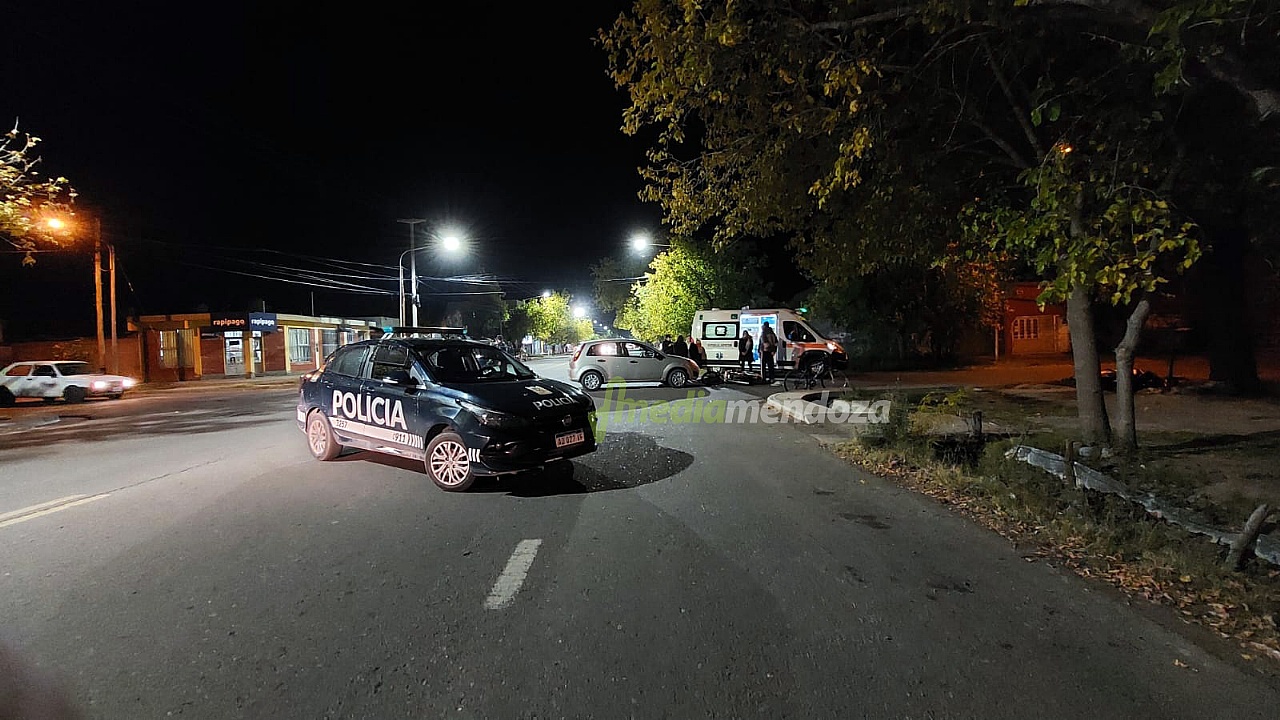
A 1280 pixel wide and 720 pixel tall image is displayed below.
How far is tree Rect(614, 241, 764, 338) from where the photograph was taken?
33.9 meters

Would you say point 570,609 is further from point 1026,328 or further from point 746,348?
point 1026,328

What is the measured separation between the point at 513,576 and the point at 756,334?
1936 cm

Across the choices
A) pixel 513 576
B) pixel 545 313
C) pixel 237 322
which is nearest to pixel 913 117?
pixel 513 576

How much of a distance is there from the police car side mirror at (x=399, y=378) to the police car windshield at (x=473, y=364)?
260 mm

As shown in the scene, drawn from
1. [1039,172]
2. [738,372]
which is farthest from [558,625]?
[738,372]

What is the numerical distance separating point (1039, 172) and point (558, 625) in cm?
599

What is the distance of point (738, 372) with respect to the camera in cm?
2291

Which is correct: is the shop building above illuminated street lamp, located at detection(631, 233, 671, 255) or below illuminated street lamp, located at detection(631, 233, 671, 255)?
below

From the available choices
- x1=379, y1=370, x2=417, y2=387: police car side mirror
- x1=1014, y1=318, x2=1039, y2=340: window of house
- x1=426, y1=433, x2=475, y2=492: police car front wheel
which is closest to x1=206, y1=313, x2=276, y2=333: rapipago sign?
x1=379, y1=370, x2=417, y2=387: police car side mirror

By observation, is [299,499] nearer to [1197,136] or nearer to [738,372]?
[1197,136]

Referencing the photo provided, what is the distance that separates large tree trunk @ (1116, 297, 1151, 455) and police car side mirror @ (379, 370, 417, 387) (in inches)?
329

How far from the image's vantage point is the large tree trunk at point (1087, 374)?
876cm

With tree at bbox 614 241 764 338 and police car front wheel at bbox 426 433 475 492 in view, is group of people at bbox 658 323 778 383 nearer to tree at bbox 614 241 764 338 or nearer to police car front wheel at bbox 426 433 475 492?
tree at bbox 614 241 764 338

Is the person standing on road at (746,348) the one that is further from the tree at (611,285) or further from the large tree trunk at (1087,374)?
the tree at (611,285)
